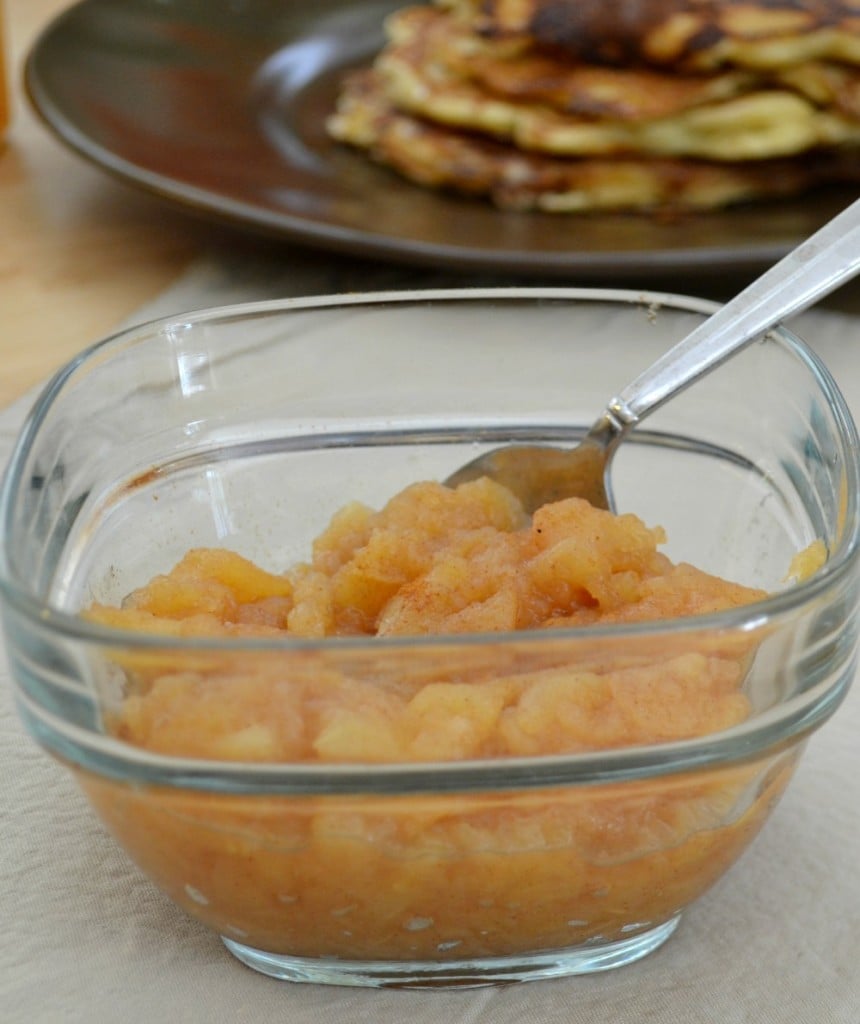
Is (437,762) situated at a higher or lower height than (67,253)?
higher

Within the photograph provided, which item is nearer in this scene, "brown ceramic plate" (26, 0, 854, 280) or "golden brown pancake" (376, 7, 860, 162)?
"brown ceramic plate" (26, 0, 854, 280)

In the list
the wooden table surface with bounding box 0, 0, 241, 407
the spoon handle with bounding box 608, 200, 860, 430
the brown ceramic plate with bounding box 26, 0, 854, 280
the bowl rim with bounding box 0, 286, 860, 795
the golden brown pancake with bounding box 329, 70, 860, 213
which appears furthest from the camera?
the golden brown pancake with bounding box 329, 70, 860, 213

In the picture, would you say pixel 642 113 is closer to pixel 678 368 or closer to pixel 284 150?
pixel 284 150

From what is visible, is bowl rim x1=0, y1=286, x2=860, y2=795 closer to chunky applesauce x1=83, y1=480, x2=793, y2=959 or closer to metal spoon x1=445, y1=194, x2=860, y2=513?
chunky applesauce x1=83, y1=480, x2=793, y2=959

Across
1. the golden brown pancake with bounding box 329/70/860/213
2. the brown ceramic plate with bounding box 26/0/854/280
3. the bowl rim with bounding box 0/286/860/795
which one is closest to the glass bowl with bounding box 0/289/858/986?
the bowl rim with bounding box 0/286/860/795

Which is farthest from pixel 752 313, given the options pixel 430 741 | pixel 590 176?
pixel 590 176
